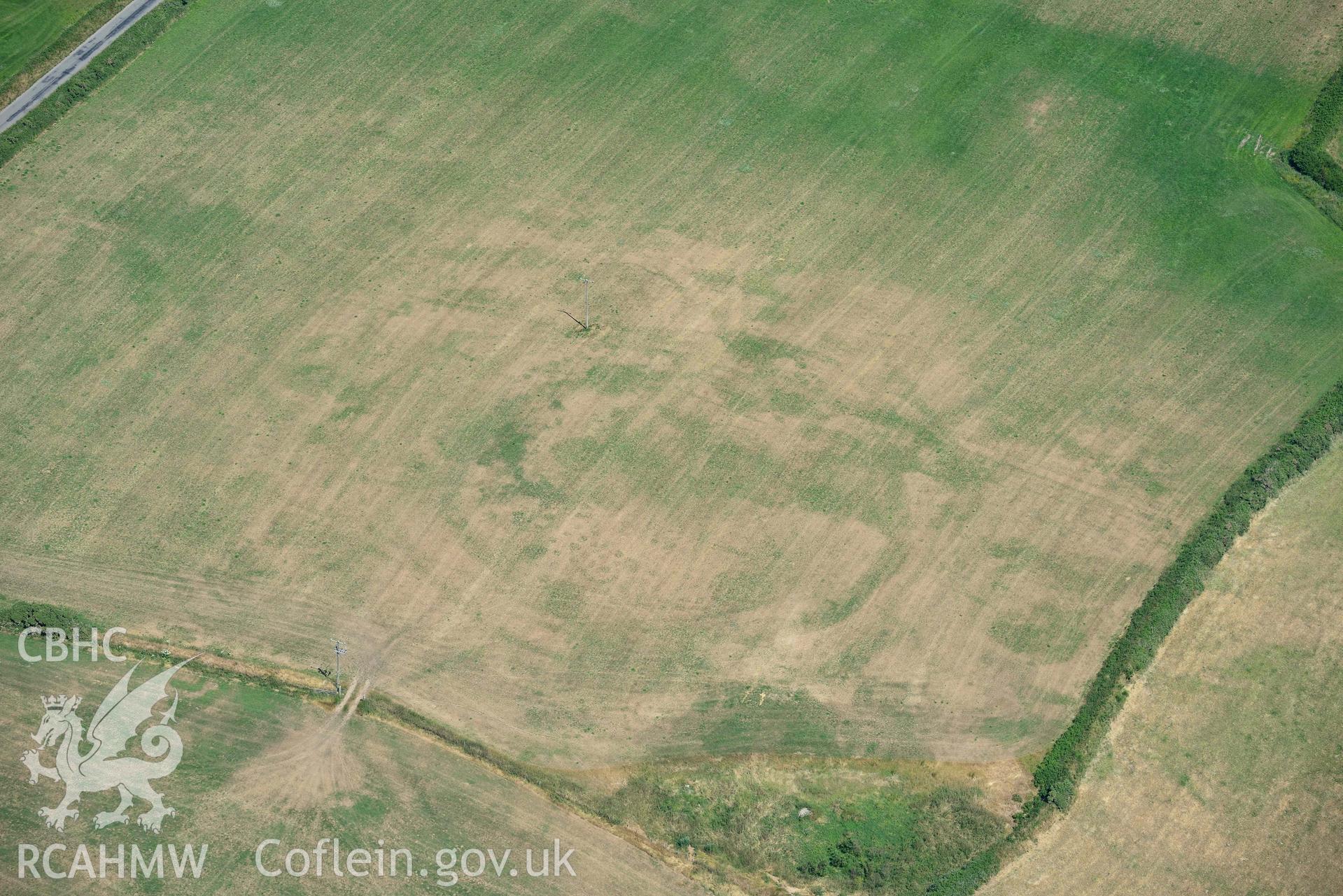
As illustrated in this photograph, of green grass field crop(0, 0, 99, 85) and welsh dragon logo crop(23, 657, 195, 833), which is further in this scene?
green grass field crop(0, 0, 99, 85)

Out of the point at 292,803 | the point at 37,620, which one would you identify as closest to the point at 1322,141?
the point at 292,803

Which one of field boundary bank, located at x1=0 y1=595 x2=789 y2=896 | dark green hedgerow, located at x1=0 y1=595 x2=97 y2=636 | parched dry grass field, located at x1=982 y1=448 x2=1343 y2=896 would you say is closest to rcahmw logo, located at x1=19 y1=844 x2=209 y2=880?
field boundary bank, located at x1=0 y1=595 x2=789 y2=896

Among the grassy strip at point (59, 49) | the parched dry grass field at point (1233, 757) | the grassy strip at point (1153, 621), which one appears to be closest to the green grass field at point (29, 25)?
the grassy strip at point (59, 49)

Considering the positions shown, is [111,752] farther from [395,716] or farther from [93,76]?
[93,76]

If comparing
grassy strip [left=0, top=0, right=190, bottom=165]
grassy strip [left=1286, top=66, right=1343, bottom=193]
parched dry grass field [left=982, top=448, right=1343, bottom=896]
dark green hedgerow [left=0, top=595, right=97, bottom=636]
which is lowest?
dark green hedgerow [left=0, top=595, right=97, bottom=636]

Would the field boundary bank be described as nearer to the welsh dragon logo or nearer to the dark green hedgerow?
the dark green hedgerow
